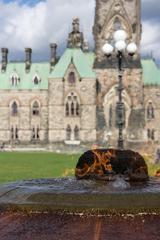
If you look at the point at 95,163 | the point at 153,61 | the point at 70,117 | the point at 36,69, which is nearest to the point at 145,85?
the point at 153,61

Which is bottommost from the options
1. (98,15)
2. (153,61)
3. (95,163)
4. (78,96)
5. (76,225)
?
(76,225)

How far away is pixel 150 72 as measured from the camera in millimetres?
66250

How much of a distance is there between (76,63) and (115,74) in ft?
15.3

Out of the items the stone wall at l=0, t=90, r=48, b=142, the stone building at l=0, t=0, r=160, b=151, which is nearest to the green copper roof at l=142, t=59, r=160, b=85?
the stone building at l=0, t=0, r=160, b=151

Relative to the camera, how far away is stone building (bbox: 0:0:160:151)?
63.1 meters

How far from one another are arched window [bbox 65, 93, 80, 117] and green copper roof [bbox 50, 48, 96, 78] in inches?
99.8

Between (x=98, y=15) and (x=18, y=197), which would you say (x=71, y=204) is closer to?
(x=18, y=197)

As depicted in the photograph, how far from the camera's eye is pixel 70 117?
6381cm

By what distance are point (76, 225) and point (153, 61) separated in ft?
210

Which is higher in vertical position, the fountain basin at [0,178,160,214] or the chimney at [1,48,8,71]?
the chimney at [1,48,8,71]

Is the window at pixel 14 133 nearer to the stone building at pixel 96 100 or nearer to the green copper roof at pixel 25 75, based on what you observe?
the stone building at pixel 96 100

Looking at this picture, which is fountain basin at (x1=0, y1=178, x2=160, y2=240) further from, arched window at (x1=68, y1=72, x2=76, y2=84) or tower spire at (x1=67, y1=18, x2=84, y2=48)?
tower spire at (x1=67, y1=18, x2=84, y2=48)

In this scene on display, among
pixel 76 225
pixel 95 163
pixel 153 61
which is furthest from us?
pixel 153 61

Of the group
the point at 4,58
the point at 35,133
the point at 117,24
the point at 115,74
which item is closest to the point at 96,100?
the point at 115,74
